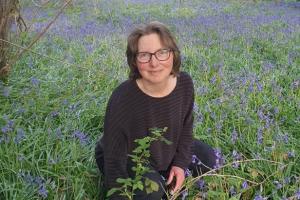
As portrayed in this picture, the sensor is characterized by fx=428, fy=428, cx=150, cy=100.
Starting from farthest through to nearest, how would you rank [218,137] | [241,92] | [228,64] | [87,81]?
[228,64]
[87,81]
[241,92]
[218,137]

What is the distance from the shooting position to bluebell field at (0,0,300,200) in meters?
2.73

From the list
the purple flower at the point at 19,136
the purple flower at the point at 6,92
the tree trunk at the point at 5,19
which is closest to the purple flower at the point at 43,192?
the purple flower at the point at 19,136

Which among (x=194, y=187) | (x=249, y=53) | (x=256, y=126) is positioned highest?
(x=249, y=53)

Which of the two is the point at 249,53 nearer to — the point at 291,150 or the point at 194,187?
the point at 291,150

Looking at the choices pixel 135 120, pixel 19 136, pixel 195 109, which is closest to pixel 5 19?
pixel 19 136

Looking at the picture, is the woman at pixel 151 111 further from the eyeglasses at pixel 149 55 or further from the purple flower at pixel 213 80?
the purple flower at pixel 213 80

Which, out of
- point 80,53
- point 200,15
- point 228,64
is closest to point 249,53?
point 228,64

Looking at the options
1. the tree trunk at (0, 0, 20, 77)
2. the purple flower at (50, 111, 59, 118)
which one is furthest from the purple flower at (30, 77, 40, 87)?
the purple flower at (50, 111, 59, 118)

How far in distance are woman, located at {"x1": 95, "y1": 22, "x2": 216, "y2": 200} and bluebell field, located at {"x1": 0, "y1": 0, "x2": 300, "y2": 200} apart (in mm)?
220

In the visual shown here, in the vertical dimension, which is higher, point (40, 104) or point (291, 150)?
point (40, 104)

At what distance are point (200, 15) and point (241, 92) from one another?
6.21m

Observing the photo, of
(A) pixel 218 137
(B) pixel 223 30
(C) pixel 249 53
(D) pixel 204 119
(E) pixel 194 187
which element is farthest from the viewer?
(B) pixel 223 30

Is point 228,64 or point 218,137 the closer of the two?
point 218,137

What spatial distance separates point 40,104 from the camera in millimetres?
3738
